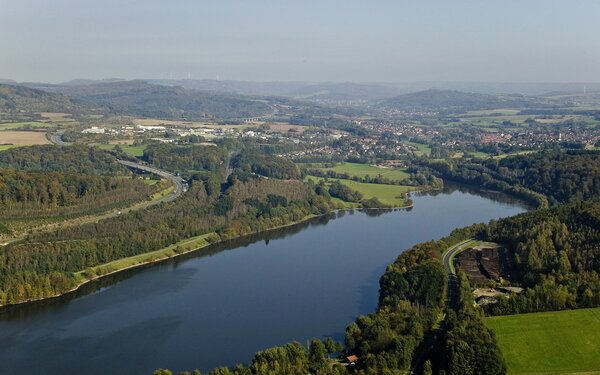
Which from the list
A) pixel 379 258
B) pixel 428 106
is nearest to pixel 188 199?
pixel 379 258

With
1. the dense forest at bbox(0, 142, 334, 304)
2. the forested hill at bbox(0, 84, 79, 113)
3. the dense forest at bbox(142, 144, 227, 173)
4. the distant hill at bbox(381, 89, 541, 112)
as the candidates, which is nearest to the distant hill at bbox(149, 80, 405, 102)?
the distant hill at bbox(381, 89, 541, 112)

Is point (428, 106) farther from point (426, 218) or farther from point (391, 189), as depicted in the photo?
point (426, 218)

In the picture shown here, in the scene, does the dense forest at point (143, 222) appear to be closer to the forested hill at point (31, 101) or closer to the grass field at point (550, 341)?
the grass field at point (550, 341)

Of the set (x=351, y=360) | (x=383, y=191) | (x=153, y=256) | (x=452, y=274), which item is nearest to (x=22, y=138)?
(x=383, y=191)

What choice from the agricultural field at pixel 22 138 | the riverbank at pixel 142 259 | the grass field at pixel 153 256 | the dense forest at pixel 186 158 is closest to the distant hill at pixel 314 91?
the agricultural field at pixel 22 138

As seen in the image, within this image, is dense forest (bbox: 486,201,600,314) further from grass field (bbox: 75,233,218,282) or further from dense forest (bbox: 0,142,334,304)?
grass field (bbox: 75,233,218,282)

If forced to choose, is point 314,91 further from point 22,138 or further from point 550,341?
point 550,341
